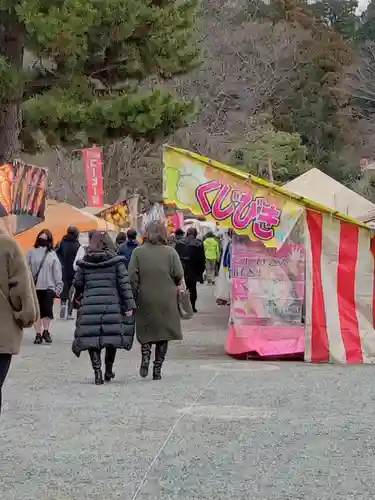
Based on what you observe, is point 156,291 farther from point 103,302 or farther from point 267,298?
point 267,298

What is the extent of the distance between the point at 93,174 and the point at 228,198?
66.3ft

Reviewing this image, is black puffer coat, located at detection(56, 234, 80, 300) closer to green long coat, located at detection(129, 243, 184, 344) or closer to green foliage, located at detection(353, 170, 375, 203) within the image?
green long coat, located at detection(129, 243, 184, 344)

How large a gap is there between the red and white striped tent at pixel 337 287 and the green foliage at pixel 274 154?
97.7 ft

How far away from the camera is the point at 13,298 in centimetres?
597

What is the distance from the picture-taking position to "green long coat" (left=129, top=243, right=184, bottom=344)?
1022cm

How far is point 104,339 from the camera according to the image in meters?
9.83

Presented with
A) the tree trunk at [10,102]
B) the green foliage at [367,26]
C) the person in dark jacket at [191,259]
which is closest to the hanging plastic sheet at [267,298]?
the person in dark jacket at [191,259]

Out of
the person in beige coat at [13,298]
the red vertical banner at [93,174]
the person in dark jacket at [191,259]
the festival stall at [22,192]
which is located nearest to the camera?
the person in beige coat at [13,298]

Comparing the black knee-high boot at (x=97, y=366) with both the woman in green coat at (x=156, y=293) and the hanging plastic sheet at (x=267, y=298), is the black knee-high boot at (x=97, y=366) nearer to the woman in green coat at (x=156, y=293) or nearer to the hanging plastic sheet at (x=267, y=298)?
the woman in green coat at (x=156, y=293)

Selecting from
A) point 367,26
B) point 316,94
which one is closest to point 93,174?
point 316,94

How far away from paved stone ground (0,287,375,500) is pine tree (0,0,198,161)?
8741 millimetres

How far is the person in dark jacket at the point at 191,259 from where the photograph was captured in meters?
20.3

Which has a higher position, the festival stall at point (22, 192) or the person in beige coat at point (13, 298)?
the festival stall at point (22, 192)

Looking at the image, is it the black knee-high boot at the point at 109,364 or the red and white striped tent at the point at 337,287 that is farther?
the red and white striped tent at the point at 337,287
